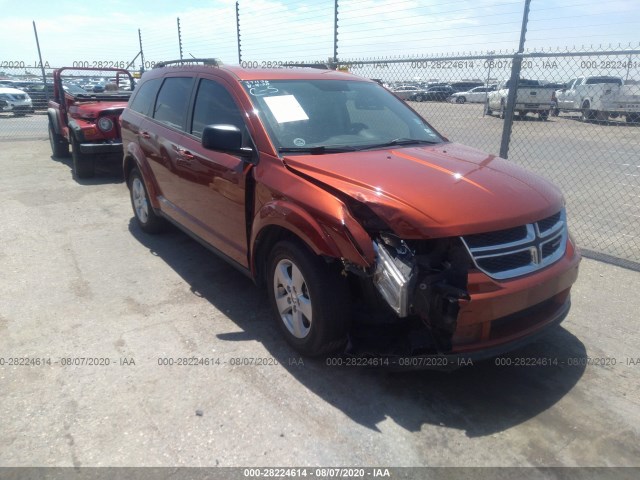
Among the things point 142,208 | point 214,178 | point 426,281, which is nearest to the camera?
point 426,281

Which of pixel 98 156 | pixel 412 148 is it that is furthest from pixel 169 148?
pixel 98 156

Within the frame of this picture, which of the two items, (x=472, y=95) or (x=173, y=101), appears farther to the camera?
(x=472, y=95)

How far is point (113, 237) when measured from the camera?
5.79 metres

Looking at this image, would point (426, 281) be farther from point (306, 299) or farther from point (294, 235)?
point (294, 235)

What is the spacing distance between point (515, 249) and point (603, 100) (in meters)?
4.28

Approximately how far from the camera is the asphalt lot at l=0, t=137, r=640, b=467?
8.36ft

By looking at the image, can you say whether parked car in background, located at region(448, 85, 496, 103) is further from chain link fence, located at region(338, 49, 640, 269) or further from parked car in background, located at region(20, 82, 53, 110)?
parked car in background, located at region(20, 82, 53, 110)

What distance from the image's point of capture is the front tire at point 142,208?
5.55 m

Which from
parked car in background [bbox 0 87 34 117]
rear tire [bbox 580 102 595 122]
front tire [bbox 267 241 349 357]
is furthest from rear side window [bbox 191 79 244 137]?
parked car in background [bbox 0 87 34 117]

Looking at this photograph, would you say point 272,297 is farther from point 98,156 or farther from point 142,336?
point 98,156

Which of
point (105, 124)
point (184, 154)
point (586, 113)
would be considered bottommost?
point (105, 124)

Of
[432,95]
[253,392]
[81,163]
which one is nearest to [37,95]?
[81,163]

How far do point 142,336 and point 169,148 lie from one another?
1841mm

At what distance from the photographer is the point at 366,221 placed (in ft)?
8.93
